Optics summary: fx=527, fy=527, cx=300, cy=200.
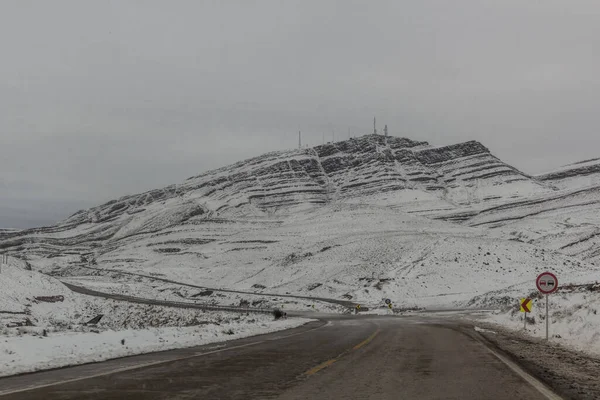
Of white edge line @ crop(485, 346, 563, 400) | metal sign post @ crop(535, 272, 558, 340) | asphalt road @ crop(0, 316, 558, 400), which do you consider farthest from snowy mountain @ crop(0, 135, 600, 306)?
asphalt road @ crop(0, 316, 558, 400)

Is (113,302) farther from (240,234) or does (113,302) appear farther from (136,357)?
(240,234)

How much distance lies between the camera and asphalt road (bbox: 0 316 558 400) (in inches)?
304

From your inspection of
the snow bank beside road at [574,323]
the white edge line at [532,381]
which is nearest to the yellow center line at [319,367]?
the white edge line at [532,381]

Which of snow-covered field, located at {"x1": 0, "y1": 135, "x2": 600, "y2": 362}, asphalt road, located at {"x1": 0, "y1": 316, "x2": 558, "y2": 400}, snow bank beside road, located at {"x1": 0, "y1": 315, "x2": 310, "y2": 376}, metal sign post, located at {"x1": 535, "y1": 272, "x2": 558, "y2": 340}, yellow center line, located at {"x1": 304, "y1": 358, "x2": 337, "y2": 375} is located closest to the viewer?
asphalt road, located at {"x1": 0, "y1": 316, "x2": 558, "y2": 400}

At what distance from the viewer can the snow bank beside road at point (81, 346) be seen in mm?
11172

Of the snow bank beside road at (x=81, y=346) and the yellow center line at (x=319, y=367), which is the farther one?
the snow bank beside road at (x=81, y=346)

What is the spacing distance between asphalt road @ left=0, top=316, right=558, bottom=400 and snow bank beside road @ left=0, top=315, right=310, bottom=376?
752mm

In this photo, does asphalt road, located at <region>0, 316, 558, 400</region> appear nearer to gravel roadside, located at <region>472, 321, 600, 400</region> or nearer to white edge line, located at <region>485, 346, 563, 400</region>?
white edge line, located at <region>485, 346, 563, 400</region>

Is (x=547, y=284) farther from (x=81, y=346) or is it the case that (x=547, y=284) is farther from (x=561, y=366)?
(x=81, y=346)

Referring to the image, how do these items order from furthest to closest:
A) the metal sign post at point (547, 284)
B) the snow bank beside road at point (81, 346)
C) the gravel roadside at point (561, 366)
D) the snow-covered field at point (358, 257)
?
the snow-covered field at point (358, 257) < the metal sign post at point (547, 284) < the snow bank beside road at point (81, 346) < the gravel roadside at point (561, 366)

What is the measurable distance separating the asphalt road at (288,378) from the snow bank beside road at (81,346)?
752 millimetres

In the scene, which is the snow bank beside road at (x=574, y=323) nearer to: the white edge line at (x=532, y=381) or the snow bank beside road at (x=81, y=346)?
the white edge line at (x=532, y=381)

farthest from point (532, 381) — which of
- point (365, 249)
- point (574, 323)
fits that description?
point (365, 249)

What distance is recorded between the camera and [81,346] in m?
13.7
